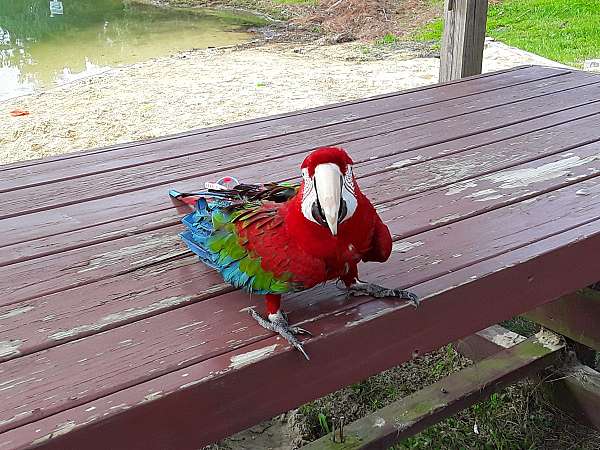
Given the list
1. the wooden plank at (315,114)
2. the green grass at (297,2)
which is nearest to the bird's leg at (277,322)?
the wooden plank at (315,114)

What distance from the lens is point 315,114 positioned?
2.68m

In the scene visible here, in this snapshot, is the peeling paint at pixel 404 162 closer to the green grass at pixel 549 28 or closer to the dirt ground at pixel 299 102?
the dirt ground at pixel 299 102

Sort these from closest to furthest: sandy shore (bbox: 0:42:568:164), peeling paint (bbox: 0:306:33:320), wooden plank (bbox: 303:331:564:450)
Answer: peeling paint (bbox: 0:306:33:320) < wooden plank (bbox: 303:331:564:450) < sandy shore (bbox: 0:42:568:164)

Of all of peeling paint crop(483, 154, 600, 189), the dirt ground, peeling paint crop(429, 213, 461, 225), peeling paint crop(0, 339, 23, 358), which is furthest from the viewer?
the dirt ground

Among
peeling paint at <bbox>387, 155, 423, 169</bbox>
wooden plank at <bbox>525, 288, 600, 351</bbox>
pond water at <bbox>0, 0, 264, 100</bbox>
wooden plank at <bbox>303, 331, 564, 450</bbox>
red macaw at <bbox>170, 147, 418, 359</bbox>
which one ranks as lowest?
pond water at <bbox>0, 0, 264, 100</bbox>

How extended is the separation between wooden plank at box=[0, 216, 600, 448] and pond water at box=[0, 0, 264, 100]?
23.5 feet

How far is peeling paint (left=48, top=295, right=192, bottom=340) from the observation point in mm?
1281

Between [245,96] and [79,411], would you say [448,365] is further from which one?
[245,96]

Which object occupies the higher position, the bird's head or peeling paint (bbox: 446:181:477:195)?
the bird's head

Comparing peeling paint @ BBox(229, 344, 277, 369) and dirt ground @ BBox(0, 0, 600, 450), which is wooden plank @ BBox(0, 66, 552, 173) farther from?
peeling paint @ BBox(229, 344, 277, 369)

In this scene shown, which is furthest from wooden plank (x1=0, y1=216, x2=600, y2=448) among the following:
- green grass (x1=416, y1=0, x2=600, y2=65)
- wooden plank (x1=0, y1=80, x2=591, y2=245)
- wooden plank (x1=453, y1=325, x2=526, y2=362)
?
green grass (x1=416, y1=0, x2=600, y2=65)

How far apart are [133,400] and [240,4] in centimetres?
1380

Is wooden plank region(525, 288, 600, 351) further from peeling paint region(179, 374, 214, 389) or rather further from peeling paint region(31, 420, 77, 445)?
peeling paint region(31, 420, 77, 445)

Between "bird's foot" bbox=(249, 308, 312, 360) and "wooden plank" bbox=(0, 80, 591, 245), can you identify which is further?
"wooden plank" bbox=(0, 80, 591, 245)
